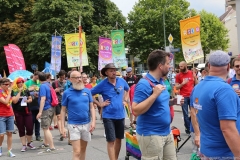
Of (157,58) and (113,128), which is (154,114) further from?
(113,128)

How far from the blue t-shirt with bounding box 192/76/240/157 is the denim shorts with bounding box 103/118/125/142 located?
9.58 feet

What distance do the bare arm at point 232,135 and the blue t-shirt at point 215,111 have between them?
47 mm

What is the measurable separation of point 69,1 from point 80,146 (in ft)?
113

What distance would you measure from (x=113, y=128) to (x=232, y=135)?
133 inches

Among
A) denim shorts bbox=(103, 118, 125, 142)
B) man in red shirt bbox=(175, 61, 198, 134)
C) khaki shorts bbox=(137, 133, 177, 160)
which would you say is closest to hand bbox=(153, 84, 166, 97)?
khaki shorts bbox=(137, 133, 177, 160)

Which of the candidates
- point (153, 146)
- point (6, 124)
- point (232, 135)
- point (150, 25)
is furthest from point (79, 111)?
point (150, 25)

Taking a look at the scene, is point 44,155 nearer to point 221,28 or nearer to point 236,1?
point 236,1

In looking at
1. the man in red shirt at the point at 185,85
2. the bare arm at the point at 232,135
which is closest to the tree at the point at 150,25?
the man in red shirt at the point at 185,85

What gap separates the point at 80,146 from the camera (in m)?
5.97

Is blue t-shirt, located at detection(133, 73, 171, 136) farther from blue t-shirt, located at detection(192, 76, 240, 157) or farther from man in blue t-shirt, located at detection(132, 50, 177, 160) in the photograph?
blue t-shirt, located at detection(192, 76, 240, 157)

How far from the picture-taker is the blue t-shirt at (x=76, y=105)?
5.94 meters

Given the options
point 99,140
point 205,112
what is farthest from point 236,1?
point 205,112

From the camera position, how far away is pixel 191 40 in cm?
1216

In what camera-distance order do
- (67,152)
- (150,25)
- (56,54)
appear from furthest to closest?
(150,25)
(56,54)
(67,152)
